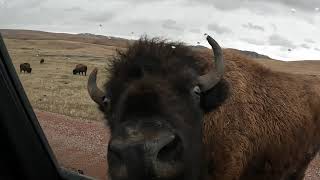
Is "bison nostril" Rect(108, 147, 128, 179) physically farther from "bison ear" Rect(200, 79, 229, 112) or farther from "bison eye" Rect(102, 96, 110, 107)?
"bison ear" Rect(200, 79, 229, 112)

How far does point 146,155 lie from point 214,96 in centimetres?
181

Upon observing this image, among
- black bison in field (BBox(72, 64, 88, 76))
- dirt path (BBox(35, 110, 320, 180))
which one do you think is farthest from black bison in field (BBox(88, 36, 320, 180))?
black bison in field (BBox(72, 64, 88, 76))

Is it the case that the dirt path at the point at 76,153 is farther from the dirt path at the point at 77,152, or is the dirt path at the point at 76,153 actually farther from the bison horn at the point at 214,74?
the bison horn at the point at 214,74

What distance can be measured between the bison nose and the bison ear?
4.25 feet

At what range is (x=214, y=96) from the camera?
493 centimetres

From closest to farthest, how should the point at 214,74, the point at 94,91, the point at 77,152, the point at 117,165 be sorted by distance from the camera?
the point at 117,165, the point at 214,74, the point at 94,91, the point at 77,152

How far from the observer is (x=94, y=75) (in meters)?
5.00

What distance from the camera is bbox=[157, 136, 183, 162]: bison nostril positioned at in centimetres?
344

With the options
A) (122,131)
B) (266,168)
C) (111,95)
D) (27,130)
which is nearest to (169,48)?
(111,95)

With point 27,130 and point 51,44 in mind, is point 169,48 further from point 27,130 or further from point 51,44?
point 51,44

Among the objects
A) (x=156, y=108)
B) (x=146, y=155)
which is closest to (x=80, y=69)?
(x=156, y=108)

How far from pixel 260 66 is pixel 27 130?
16.8 ft

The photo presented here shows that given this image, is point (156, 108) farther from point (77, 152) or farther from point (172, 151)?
point (77, 152)

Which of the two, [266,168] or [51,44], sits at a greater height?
[266,168]
